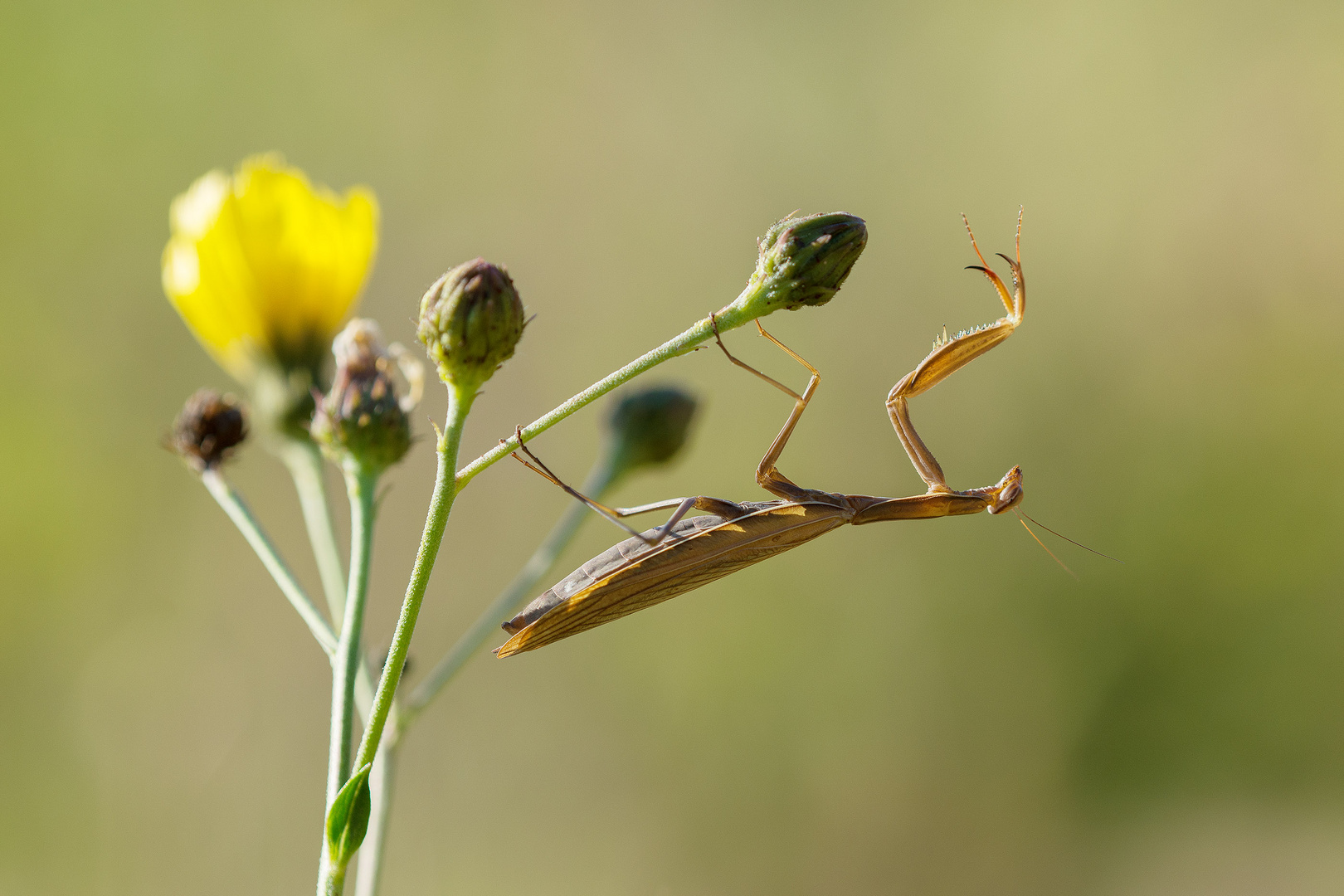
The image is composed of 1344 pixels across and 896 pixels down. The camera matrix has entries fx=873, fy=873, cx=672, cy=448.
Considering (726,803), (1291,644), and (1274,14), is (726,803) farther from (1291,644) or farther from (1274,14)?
(1274,14)

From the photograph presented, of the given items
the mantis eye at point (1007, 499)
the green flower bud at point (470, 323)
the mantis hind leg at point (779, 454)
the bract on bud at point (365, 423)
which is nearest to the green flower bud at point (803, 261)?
the green flower bud at point (470, 323)

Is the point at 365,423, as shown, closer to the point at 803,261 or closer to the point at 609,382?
the point at 609,382

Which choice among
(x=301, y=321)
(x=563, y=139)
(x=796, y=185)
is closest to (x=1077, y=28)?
(x=796, y=185)

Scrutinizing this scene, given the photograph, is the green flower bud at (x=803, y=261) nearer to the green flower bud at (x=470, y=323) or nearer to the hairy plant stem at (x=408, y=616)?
the green flower bud at (x=470, y=323)

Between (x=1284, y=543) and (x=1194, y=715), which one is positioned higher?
(x=1284, y=543)

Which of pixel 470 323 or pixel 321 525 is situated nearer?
pixel 470 323

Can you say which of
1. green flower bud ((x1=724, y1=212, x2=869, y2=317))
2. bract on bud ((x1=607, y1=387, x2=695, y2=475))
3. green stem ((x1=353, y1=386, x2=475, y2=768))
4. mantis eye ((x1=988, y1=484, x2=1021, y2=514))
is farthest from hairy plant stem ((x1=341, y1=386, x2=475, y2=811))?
mantis eye ((x1=988, y1=484, x2=1021, y2=514))

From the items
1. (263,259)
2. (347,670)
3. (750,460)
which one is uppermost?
(263,259)

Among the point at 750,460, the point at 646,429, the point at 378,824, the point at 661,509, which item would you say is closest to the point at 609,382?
the point at 378,824
